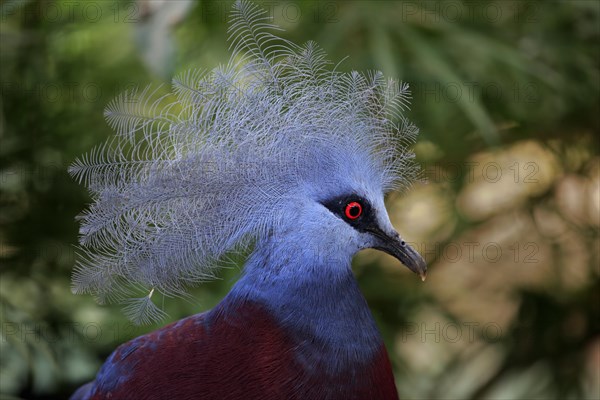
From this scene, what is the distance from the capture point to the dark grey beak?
4.15 ft

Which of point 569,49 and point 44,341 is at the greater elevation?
point 569,49

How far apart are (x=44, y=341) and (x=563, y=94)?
1651mm

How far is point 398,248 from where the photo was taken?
4.20ft

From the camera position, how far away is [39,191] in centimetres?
209

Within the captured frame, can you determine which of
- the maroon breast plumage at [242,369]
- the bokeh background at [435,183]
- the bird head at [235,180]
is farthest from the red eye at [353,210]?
the bokeh background at [435,183]

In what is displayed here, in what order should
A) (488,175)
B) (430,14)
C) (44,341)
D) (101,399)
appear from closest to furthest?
1. (101,399)
2. (44,341)
3. (430,14)
4. (488,175)

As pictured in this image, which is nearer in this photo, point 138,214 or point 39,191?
point 138,214

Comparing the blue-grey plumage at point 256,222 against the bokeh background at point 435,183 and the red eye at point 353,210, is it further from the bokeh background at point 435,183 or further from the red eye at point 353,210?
the bokeh background at point 435,183

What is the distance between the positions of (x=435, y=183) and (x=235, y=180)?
119cm

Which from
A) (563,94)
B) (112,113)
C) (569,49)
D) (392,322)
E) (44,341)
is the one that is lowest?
(44,341)

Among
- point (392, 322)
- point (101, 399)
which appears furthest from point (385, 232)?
point (392, 322)

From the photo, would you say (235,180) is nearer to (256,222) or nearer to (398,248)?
(256,222)

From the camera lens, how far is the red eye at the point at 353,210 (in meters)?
1.22

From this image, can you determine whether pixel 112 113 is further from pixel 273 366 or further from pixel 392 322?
pixel 392 322
